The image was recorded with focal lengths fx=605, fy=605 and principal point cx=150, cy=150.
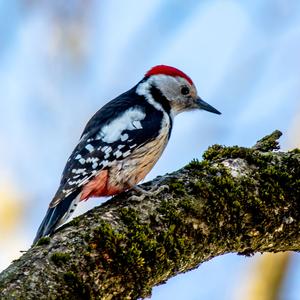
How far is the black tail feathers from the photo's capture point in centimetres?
310

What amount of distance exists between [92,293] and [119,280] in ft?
0.55

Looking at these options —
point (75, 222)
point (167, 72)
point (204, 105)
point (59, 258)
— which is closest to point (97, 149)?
point (75, 222)

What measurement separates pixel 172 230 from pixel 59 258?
612mm

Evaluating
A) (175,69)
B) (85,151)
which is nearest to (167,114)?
(175,69)

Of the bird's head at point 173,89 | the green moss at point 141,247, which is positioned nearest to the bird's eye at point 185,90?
the bird's head at point 173,89

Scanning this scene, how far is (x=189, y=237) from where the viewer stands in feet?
9.04

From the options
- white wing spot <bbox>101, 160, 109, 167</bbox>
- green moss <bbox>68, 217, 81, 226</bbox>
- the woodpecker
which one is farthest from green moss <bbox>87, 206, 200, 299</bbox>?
white wing spot <bbox>101, 160, 109, 167</bbox>

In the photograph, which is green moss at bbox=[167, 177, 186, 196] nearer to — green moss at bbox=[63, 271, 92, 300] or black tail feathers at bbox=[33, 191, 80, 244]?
black tail feathers at bbox=[33, 191, 80, 244]

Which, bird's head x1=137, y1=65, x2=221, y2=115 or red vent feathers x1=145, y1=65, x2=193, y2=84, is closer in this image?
bird's head x1=137, y1=65, x2=221, y2=115

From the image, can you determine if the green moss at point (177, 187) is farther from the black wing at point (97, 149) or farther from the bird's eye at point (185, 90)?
the bird's eye at point (185, 90)

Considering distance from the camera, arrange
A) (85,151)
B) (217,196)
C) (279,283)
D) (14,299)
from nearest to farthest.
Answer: (14,299), (217,196), (85,151), (279,283)

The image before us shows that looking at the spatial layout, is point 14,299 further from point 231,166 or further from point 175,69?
point 175,69

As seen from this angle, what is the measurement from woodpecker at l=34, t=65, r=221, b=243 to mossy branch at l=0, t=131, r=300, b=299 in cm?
50

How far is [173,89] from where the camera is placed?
481 centimetres
